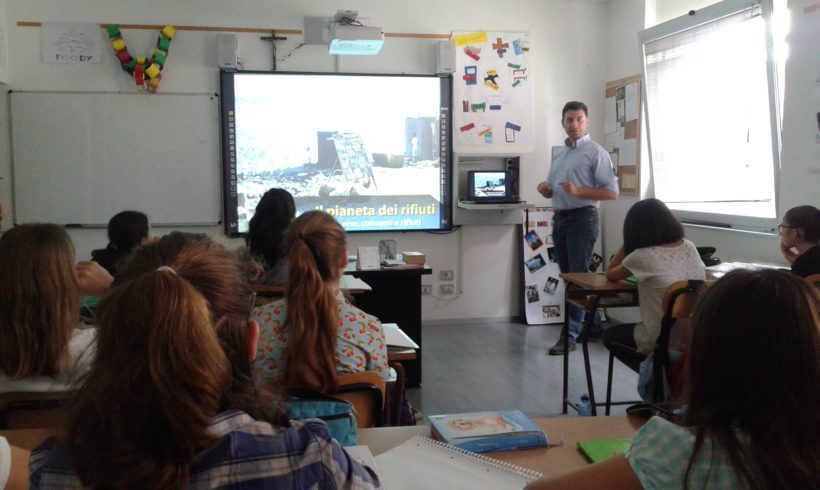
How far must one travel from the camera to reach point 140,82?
523cm

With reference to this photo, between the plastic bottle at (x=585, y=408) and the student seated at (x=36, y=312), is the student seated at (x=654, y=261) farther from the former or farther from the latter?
the student seated at (x=36, y=312)

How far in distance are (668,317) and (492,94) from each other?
3.54 metres

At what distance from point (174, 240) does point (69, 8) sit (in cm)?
498

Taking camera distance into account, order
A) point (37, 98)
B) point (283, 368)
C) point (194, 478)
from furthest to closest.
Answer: point (37, 98) < point (283, 368) < point (194, 478)

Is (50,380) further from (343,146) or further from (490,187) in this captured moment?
(490,187)

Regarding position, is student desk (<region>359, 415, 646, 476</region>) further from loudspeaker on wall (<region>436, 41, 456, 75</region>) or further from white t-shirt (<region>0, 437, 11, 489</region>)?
loudspeaker on wall (<region>436, 41, 456, 75</region>)

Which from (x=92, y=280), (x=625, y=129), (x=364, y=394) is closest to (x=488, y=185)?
(x=625, y=129)

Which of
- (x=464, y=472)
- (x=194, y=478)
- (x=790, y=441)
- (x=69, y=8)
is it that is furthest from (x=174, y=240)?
(x=69, y=8)

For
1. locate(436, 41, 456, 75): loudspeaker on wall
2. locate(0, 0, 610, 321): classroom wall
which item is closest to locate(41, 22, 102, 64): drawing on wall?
locate(0, 0, 610, 321): classroom wall

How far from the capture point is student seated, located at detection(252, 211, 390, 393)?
1788 millimetres

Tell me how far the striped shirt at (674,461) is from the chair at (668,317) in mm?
1780

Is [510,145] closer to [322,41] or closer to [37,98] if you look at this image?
[322,41]

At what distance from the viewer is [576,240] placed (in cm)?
499

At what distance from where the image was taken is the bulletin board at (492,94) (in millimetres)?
5809
